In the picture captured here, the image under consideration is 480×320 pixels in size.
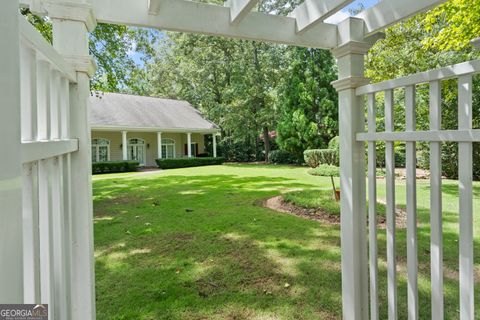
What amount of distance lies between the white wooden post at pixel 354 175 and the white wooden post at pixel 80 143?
5.58 feet

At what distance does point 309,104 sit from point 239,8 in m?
18.0

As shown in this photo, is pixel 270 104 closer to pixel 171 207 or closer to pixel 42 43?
pixel 171 207

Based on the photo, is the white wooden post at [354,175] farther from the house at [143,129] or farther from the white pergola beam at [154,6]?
the house at [143,129]

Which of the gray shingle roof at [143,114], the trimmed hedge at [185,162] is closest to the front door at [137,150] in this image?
the gray shingle roof at [143,114]

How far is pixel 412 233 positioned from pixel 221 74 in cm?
2399

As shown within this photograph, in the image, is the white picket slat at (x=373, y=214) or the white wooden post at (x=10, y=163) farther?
the white picket slat at (x=373, y=214)

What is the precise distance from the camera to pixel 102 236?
4.99m

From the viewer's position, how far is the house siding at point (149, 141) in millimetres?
19609

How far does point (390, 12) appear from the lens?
6.48ft

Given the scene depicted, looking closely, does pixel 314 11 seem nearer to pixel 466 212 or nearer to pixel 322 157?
pixel 466 212

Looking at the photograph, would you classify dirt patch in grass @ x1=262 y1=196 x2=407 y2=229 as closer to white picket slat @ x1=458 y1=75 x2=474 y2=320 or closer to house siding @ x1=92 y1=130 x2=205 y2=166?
white picket slat @ x1=458 y1=75 x2=474 y2=320

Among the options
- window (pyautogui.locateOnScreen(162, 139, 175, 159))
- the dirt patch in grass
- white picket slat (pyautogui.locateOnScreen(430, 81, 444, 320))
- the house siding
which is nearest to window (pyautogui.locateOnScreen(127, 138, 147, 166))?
the house siding

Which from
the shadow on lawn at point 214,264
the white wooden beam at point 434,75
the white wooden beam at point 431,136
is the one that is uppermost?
the white wooden beam at point 434,75

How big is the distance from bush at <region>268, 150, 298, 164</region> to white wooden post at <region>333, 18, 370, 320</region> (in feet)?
61.3
